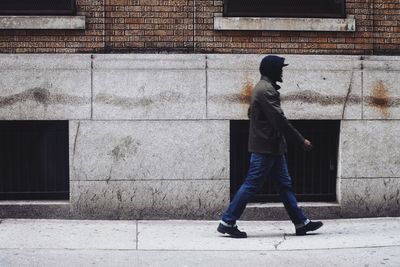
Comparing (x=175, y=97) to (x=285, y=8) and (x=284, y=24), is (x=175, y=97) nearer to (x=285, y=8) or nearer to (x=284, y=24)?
(x=284, y=24)

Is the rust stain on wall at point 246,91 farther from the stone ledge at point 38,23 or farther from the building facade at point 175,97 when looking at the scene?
the stone ledge at point 38,23

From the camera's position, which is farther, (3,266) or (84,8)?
Result: (84,8)

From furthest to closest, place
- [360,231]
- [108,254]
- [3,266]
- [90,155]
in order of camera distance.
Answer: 1. [90,155]
2. [360,231]
3. [108,254]
4. [3,266]

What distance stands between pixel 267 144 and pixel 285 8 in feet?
7.47

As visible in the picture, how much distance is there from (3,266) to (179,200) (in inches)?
109

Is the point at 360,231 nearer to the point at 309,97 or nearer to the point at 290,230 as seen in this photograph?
the point at 290,230

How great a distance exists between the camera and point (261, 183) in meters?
7.58

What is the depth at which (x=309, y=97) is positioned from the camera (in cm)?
877

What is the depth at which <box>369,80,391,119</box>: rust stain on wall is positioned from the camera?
8.87 metres

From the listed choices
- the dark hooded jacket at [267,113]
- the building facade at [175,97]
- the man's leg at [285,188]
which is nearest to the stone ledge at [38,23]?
the building facade at [175,97]

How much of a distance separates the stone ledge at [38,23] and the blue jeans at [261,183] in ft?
9.22

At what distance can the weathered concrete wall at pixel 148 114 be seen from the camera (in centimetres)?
855

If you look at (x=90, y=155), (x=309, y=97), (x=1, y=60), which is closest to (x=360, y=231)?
(x=309, y=97)

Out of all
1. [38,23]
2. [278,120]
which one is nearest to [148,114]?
[38,23]
